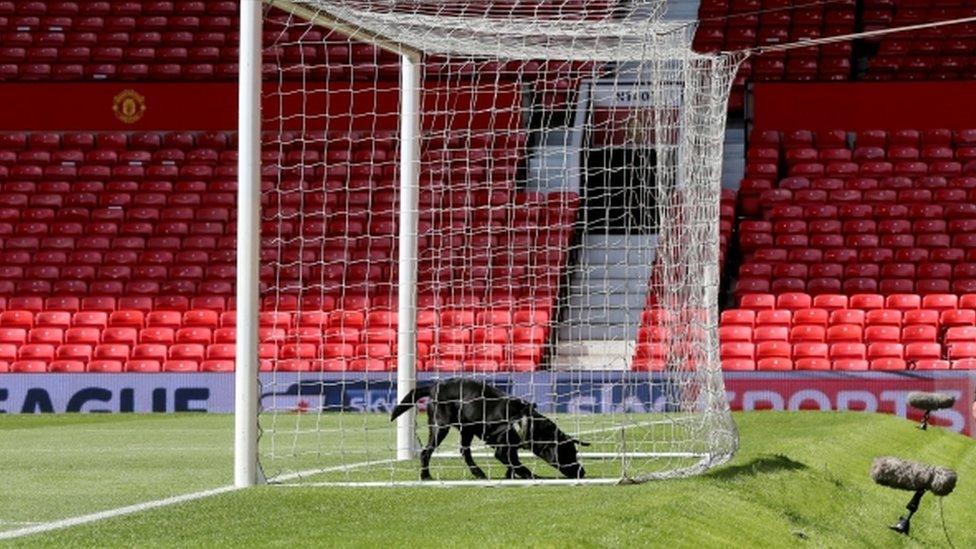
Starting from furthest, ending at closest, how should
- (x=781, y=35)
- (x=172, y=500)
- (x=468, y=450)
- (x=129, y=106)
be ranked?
1. (x=129, y=106)
2. (x=781, y=35)
3. (x=468, y=450)
4. (x=172, y=500)

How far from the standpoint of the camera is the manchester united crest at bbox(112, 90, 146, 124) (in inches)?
1340

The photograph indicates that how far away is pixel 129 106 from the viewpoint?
112 feet

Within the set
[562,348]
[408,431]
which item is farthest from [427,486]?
[562,348]

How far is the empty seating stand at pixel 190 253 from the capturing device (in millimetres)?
25359

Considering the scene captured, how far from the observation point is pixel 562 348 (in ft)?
71.9

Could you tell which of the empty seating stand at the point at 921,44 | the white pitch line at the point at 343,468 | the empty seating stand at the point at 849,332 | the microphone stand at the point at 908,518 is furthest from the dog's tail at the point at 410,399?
the empty seating stand at the point at 921,44

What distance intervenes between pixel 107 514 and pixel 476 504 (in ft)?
6.57

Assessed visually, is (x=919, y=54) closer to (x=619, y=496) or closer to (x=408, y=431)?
(x=408, y=431)

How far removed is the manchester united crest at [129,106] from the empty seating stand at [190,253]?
16.6 inches

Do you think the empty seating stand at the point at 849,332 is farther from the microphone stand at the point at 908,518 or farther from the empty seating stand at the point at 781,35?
the microphone stand at the point at 908,518

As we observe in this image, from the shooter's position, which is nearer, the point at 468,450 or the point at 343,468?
the point at 468,450

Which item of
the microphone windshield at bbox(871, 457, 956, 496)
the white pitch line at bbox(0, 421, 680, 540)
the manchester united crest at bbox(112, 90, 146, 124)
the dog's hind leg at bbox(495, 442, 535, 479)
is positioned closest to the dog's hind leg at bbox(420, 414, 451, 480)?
the white pitch line at bbox(0, 421, 680, 540)

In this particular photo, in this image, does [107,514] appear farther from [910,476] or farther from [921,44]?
[921,44]

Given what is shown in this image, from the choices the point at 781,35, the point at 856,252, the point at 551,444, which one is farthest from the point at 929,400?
the point at 781,35
